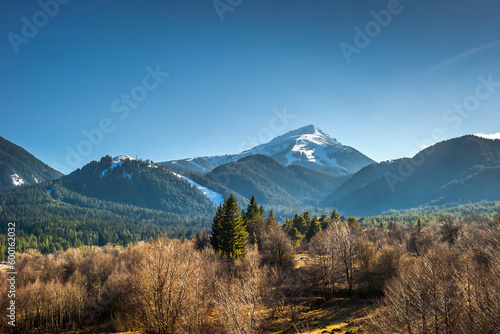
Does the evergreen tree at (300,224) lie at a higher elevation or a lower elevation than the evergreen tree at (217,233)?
lower

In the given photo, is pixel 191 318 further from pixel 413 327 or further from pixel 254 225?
pixel 254 225

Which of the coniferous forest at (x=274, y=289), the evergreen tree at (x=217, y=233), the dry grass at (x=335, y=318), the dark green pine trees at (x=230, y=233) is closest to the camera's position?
the coniferous forest at (x=274, y=289)

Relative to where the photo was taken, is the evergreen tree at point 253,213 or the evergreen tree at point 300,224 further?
the evergreen tree at point 300,224

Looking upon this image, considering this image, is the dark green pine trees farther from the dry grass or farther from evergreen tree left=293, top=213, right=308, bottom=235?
evergreen tree left=293, top=213, right=308, bottom=235

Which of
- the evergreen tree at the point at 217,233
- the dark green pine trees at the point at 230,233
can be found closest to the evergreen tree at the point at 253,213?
the evergreen tree at the point at 217,233

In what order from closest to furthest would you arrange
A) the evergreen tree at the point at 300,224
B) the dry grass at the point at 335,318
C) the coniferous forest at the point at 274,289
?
the coniferous forest at the point at 274,289 < the dry grass at the point at 335,318 < the evergreen tree at the point at 300,224

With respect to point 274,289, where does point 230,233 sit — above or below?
above

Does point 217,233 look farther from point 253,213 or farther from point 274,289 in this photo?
point 253,213

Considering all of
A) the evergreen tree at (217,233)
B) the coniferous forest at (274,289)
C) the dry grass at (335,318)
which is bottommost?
the dry grass at (335,318)

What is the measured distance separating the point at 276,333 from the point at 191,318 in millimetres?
12957

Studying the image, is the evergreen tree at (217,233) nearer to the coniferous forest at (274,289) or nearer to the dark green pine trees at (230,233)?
the dark green pine trees at (230,233)

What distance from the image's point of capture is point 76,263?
248 ft

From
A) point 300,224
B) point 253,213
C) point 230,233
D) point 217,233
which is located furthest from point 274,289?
point 300,224

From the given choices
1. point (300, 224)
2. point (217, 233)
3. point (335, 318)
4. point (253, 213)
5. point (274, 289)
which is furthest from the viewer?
point (300, 224)
